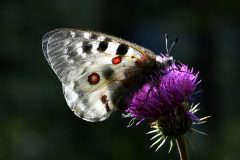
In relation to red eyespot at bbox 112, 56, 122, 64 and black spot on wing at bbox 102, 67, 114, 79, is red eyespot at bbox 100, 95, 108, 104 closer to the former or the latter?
black spot on wing at bbox 102, 67, 114, 79

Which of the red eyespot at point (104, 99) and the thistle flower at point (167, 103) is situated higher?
the thistle flower at point (167, 103)

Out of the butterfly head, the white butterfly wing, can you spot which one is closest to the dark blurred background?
the white butterfly wing

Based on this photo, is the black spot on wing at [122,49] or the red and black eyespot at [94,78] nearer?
the black spot on wing at [122,49]

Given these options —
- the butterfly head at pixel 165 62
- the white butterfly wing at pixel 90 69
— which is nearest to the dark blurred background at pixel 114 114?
the white butterfly wing at pixel 90 69

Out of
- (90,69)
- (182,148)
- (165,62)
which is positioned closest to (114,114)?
(90,69)

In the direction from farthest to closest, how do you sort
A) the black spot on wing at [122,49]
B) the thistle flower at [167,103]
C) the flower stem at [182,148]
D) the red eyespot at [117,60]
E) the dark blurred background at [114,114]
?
1. the dark blurred background at [114,114]
2. the red eyespot at [117,60]
3. the black spot on wing at [122,49]
4. the thistle flower at [167,103]
5. the flower stem at [182,148]

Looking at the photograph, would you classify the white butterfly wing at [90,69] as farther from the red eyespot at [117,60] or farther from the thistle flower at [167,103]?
the thistle flower at [167,103]

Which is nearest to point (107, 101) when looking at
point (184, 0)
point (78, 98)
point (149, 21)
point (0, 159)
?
point (78, 98)
